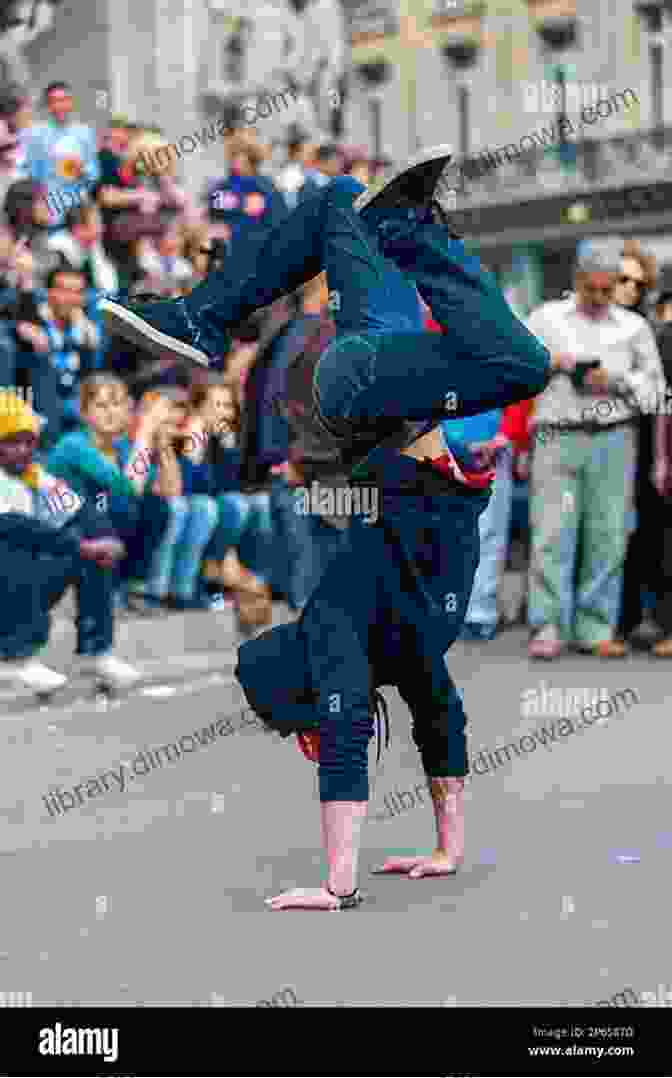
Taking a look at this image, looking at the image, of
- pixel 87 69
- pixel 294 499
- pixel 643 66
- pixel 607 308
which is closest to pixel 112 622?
pixel 294 499

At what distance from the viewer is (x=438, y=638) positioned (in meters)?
6.87

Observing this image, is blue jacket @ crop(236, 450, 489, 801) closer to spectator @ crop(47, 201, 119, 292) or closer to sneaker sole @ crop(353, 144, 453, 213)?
sneaker sole @ crop(353, 144, 453, 213)

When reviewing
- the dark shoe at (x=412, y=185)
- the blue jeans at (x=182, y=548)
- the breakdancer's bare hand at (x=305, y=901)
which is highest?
the dark shoe at (x=412, y=185)

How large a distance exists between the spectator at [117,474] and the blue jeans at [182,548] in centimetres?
A: 6

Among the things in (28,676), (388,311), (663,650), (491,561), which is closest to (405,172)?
(388,311)

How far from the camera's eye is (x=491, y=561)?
48.7 feet

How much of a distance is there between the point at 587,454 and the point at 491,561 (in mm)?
1322

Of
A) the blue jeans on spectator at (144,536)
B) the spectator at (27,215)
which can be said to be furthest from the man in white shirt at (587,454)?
the spectator at (27,215)

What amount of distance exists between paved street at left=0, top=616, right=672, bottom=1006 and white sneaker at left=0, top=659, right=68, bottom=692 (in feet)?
1.38

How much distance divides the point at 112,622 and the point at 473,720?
2.02 meters

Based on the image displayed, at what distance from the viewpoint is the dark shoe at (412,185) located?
20.9ft

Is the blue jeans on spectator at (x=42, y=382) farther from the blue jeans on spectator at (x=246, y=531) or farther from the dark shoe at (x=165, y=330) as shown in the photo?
the dark shoe at (x=165, y=330)

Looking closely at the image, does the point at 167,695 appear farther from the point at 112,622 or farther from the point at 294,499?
the point at 294,499

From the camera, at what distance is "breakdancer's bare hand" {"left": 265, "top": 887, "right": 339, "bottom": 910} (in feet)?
21.9
